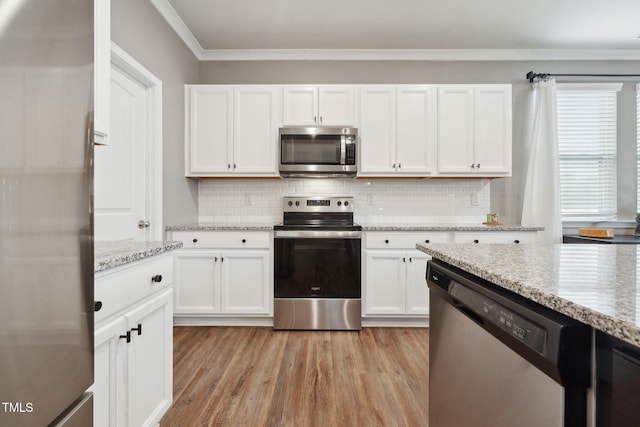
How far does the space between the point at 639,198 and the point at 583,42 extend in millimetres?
1701

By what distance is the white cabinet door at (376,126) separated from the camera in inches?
125

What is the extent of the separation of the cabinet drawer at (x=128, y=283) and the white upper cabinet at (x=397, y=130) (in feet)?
7.13

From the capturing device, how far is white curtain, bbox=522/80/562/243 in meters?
3.25

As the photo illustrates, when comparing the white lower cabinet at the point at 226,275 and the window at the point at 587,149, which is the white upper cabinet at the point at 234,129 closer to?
the white lower cabinet at the point at 226,275

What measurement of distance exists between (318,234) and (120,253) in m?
1.81

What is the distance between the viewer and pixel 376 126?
10.4 ft

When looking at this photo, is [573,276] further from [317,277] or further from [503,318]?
[317,277]

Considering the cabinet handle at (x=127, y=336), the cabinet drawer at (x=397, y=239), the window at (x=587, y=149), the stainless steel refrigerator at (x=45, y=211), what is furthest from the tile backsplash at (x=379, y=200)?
the stainless steel refrigerator at (x=45, y=211)

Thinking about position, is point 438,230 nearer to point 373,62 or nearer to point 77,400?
point 373,62

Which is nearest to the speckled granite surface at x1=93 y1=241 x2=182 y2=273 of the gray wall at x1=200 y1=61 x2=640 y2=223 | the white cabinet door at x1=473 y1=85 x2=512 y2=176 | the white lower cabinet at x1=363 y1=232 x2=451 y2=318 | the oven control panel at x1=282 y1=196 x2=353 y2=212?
the oven control panel at x1=282 y1=196 x2=353 y2=212

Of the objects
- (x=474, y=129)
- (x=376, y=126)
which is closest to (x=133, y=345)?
(x=376, y=126)

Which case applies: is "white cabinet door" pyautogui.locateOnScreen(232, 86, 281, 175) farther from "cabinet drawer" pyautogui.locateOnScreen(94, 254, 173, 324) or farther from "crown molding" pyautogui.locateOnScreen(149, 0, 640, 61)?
"cabinet drawer" pyautogui.locateOnScreen(94, 254, 173, 324)

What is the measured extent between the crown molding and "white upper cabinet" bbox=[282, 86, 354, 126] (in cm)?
52

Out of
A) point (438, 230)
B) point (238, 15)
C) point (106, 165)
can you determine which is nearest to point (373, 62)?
point (238, 15)
